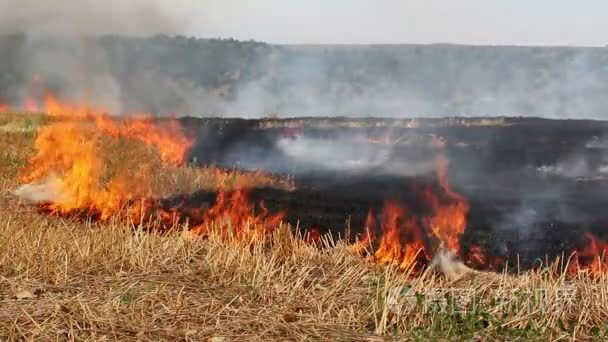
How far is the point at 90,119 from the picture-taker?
20656 mm

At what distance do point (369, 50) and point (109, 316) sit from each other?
6667 centimetres

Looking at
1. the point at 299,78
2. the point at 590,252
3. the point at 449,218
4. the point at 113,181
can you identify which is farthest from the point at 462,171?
the point at 299,78

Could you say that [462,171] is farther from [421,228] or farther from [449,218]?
[421,228]

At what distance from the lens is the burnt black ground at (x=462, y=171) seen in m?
12.4

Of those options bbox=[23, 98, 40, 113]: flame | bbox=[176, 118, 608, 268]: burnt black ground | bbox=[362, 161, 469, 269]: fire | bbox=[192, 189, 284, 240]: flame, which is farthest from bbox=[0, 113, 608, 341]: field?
bbox=[23, 98, 40, 113]: flame

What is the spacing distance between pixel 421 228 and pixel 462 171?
296 inches

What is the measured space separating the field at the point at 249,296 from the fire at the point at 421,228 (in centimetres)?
185

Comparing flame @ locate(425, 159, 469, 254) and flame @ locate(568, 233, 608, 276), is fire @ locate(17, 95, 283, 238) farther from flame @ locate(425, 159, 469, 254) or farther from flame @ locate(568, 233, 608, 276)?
flame @ locate(568, 233, 608, 276)

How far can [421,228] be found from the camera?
1152 centimetres

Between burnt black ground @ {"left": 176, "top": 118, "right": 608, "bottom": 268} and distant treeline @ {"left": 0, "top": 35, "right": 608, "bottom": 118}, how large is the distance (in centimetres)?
2248

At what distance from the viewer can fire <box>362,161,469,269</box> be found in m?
9.80

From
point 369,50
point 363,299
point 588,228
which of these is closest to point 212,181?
point 588,228

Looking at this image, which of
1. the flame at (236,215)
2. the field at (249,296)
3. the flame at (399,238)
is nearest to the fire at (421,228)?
the flame at (399,238)

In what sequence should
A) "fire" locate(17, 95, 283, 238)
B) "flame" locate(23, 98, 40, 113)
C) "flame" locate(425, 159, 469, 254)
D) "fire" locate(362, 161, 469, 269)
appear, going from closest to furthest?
"fire" locate(362, 161, 469, 269) < "flame" locate(425, 159, 469, 254) < "fire" locate(17, 95, 283, 238) < "flame" locate(23, 98, 40, 113)
